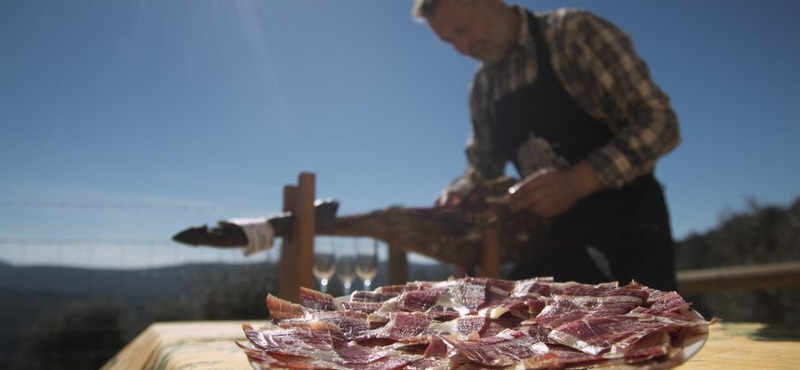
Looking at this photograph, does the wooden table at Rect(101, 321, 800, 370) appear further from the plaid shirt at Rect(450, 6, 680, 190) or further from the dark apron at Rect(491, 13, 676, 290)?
the plaid shirt at Rect(450, 6, 680, 190)

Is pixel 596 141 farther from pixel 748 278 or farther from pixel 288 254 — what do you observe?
pixel 748 278

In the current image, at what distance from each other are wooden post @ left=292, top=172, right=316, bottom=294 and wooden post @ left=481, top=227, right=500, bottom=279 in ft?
2.55

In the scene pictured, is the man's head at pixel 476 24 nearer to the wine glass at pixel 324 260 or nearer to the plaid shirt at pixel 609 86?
the plaid shirt at pixel 609 86

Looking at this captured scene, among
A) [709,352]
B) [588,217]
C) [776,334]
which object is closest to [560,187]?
[588,217]

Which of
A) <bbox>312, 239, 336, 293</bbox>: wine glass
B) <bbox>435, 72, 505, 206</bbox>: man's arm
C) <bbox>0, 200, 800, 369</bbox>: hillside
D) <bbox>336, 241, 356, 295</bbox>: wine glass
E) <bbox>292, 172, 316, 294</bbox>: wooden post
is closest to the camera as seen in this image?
<bbox>292, 172, 316, 294</bbox>: wooden post

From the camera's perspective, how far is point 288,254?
1.77 meters

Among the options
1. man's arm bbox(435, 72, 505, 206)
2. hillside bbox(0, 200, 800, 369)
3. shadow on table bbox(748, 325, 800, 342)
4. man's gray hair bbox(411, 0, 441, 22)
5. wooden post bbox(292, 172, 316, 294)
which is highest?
man's gray hair bbox(411, 0, 441, 22)

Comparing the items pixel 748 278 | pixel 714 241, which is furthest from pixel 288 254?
pixel 714 241

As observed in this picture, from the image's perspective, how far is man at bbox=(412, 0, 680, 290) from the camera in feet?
6.25

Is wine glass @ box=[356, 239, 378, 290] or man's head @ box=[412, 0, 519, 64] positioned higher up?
man's head @ box=[412, 0, 519, 64]

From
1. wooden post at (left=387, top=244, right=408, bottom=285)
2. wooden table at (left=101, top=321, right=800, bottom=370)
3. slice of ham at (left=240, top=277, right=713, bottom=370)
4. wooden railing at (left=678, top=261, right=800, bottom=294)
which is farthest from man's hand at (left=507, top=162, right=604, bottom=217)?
wooden railing at (left=678, top=261, right=800, bottom=294)

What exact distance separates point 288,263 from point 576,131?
132 centimetres

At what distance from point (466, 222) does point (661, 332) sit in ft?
5.25

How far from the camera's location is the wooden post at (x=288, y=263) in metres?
1.73
